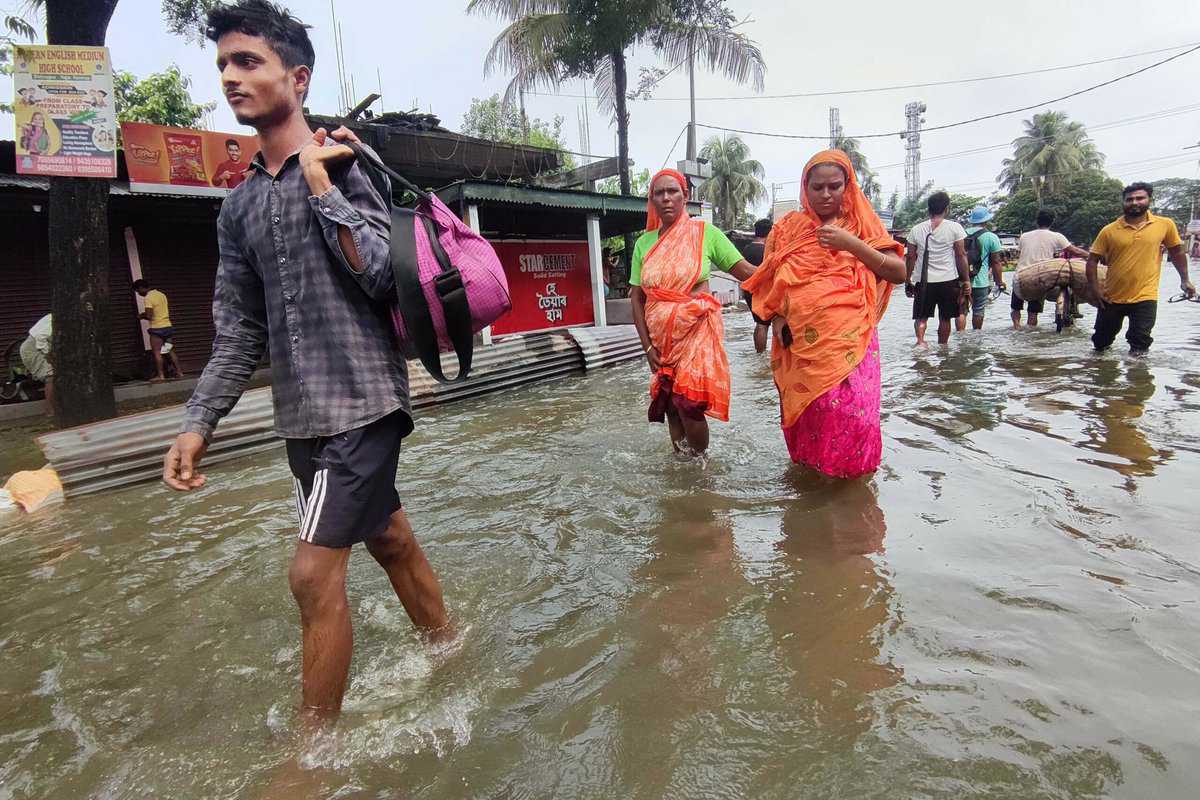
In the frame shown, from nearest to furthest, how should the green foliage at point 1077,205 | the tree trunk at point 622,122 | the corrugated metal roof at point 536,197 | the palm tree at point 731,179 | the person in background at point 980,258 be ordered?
the person in background at point 980,258 → the corrugated metal roof at point 536,197 → the tree trunk at point 622,122 → the palm tree at point 731,179 → the green foliage at point 1077,205

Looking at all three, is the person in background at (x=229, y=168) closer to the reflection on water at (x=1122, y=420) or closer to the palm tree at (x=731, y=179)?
the reflection on water at (x=1122, y=420)

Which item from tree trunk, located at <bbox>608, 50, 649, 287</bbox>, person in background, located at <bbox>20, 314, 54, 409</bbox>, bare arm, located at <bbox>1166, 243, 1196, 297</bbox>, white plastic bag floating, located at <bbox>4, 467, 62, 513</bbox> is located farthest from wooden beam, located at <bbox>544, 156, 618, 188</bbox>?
white plastic bag floating, located at <bbox>4, 467, 62, 513</bbox>

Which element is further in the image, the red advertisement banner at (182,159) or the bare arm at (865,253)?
the red advertisement banner at (182,159)

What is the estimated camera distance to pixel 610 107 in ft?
56.9

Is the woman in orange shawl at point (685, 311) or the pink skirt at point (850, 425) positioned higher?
the woman in orange shawl at point (685, 311)

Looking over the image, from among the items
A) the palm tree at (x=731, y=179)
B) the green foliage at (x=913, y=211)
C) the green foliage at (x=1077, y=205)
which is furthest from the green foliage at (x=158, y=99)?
the green foliage at (x=913, y=211)

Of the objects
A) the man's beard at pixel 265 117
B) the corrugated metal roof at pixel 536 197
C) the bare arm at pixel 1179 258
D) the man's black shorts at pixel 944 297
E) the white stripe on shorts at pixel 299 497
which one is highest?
the corrugated metal roof at pixel 536 197

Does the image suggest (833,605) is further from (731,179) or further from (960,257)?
(731,179)

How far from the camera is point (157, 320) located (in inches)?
391

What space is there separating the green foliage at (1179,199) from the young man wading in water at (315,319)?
75.1 meters

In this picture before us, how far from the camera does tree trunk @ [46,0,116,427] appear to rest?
6.37 metres

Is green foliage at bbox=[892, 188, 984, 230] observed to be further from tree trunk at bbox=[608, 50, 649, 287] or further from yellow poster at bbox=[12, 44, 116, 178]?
yellow poster at bbox=[12, 44, 116, 178]

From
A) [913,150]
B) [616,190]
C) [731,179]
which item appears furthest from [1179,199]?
[616,190]

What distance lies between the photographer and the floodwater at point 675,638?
5.42 feet
